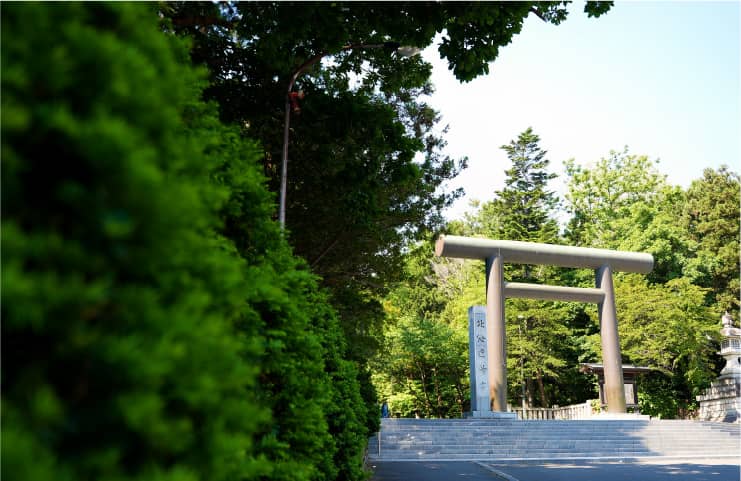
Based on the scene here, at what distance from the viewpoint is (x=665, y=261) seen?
107ft

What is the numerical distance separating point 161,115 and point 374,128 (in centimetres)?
741

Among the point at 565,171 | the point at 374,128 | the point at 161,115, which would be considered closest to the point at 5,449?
the point at 161,115

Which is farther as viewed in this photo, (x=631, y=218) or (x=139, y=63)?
(x=631, y=218)

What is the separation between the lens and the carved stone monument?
2570 cm

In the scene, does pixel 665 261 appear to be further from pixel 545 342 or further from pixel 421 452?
pixel 421 452

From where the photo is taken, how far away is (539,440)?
1664 cm

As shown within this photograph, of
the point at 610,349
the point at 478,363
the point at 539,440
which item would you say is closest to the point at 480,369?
the point at 478,363

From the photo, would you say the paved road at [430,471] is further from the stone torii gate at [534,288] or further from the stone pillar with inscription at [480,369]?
the stone torii gate at [534,288]

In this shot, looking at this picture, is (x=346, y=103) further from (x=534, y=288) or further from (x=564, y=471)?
(x=534, y=288)

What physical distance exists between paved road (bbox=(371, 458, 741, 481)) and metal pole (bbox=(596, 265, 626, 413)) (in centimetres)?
556

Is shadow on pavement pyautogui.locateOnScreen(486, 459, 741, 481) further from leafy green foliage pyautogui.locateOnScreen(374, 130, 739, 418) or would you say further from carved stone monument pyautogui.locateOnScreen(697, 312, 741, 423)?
carved stone monument pyautogui.locateOnScreen(697, 312, 741, 423)

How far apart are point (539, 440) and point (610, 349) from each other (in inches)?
201

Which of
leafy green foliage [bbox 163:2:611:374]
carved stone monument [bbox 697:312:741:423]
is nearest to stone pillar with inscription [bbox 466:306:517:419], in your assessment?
leafy green foliage [bbox 163:2:611:374]

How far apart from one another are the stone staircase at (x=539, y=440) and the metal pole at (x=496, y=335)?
796 millimetres
